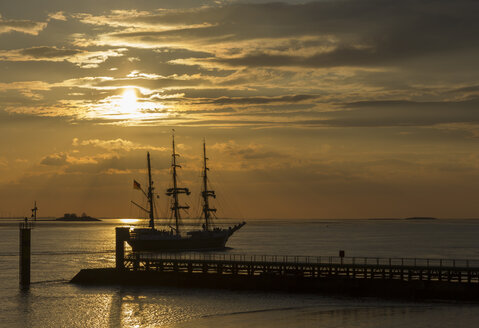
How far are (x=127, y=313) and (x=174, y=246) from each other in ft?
380

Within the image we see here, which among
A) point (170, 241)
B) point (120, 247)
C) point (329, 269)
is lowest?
point (170, 241)

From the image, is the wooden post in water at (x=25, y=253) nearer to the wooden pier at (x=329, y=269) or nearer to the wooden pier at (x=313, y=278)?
the wooden pier at (x=313, y=278)

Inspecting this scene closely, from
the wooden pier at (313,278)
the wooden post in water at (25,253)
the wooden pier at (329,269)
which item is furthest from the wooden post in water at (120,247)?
the wooden post in water at (25,253)

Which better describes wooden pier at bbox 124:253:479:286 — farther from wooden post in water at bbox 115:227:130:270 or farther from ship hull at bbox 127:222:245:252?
ship hull at bbox 127:222:245:252

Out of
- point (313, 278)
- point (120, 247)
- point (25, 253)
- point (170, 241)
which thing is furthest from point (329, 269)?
point (170, 241)

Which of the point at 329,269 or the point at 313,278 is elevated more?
the point at 329,269

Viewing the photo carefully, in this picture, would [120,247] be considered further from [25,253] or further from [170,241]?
[170,241]

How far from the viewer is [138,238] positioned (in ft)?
587

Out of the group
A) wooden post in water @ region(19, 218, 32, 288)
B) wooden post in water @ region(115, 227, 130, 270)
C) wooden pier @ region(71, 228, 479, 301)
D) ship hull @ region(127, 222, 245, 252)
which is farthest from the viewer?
ship hull @ region(127, 222, 245, 252)

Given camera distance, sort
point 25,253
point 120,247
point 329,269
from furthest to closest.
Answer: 1. point 120,247
2. point 25,253
3. point 329,269

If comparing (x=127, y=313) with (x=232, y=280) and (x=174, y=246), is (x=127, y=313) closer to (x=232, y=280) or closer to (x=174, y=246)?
(x=232, y=280)

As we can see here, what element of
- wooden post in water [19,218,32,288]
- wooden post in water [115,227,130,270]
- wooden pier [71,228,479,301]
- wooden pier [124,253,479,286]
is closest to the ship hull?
wooden pier [124,253,479,286]

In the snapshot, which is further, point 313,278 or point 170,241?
point 170,241

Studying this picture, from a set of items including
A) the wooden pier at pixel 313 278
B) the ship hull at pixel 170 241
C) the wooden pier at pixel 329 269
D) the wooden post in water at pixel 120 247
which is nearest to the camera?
the wooden pier at pixel 313 278
